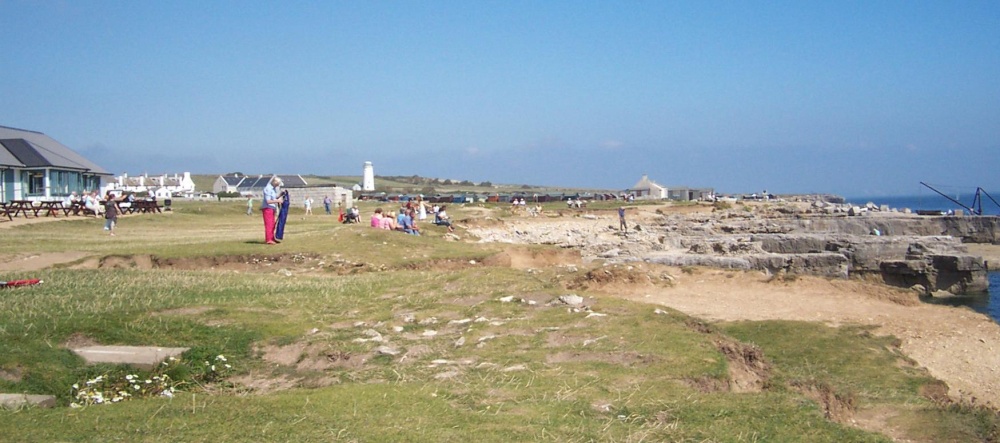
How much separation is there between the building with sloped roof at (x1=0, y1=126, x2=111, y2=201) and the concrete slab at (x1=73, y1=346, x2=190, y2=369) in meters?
38.4

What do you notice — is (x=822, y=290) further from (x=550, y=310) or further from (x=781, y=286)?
(x=550, y=310)

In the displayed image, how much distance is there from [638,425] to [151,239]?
70.8 feet

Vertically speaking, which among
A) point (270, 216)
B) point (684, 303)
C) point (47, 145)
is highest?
point (47, 145)

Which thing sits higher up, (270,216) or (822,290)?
(270,216)

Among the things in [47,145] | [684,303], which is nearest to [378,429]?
[684,303]

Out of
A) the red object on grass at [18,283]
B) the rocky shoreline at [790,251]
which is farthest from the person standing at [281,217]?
the rocky shoreline at [790,251]

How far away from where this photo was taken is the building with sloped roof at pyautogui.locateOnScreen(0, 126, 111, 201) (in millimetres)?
42828

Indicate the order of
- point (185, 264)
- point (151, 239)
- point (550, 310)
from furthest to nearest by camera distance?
point (151, 239) → point (185, 264) → point (550, 310)

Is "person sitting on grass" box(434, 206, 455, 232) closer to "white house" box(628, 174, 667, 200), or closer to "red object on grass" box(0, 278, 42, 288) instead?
"red object on grass" box(0, 278, 42, 288)

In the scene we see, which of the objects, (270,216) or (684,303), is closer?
(684,303)

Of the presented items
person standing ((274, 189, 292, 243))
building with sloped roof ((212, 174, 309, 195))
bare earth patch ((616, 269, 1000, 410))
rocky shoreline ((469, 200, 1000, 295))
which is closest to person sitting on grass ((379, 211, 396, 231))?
person standing ((274, 189, 292, 243))

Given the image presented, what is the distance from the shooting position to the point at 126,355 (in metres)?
8.74

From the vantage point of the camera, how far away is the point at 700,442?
614 centimetres

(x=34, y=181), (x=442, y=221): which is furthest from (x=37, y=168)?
(x=442, y=221)
